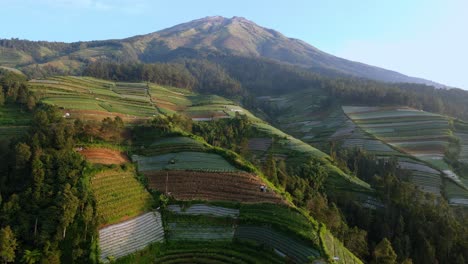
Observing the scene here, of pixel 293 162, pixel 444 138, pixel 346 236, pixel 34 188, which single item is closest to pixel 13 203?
pixel 34 188

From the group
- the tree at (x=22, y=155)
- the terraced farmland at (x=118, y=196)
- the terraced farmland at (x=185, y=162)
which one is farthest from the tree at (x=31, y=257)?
the terraced farmland at (x=185, y=162)

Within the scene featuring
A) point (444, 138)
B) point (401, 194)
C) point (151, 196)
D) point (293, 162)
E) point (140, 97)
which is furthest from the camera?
point (140, 97)

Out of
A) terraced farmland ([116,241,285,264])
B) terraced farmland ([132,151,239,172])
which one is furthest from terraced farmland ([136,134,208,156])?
terraced farmland ([116,241,285,264])

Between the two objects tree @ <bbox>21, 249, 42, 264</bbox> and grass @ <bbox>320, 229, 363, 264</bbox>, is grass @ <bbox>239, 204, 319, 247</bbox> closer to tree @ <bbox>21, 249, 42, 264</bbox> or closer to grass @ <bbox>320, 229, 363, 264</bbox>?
grass @ <bbox>320, 229, 363, 264</bbox>

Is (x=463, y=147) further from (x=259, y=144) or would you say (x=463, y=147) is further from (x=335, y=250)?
(x=335, y=250)

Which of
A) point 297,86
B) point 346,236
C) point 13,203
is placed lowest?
point 346,236

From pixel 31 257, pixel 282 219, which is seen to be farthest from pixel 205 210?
pixel 31 257

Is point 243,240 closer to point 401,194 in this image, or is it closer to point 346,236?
point 346,236
